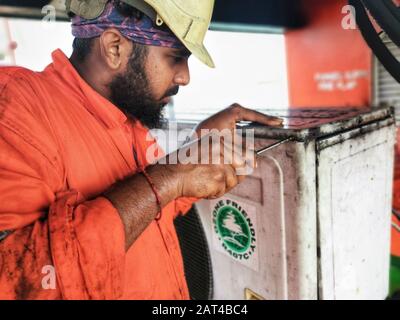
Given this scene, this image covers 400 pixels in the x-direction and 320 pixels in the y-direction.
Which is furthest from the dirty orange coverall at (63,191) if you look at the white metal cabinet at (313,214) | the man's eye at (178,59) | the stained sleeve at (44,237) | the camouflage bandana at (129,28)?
the white metal cabinet at (313,214)

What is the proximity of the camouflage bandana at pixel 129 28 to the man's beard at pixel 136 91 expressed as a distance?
0.04 metres

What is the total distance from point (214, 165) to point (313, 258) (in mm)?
456

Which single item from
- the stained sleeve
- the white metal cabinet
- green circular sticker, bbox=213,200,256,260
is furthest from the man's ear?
green circular sticker, bbox=213,200,256,260

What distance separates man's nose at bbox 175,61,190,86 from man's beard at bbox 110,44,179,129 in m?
0.04

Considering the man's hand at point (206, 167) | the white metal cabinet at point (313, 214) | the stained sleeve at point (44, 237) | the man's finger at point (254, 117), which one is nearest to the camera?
the stained sleeve at point (44, 237)

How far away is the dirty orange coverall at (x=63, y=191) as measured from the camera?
621 mm

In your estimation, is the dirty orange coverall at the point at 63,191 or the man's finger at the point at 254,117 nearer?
the dirty orange coverall at the point at 63,191

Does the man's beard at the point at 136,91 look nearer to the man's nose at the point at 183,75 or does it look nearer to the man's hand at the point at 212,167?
the man's nose at the point at 183,75

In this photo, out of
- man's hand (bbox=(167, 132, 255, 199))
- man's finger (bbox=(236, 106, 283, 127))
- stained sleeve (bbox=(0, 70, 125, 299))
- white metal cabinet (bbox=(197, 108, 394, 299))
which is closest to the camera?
stained sleeve (bbox=(0, 70, 125, 299))

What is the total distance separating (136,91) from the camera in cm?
97

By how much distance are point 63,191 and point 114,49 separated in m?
0.42

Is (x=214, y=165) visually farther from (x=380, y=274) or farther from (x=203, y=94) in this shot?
(x=203, y=94)

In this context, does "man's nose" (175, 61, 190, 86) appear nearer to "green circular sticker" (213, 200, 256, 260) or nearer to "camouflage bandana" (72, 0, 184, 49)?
"camouflage bandana" (72, 0, 184, 49)

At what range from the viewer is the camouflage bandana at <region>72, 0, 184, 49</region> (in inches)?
33.8
